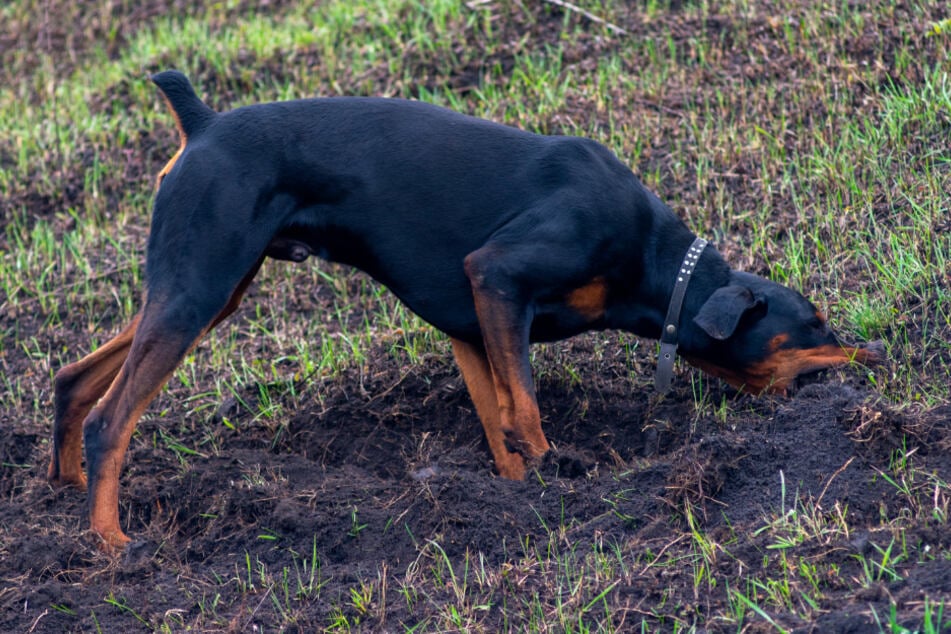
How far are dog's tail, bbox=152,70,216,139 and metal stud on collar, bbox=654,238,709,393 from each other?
235cm

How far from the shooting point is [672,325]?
5312 mm

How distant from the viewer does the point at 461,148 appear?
5.40 m

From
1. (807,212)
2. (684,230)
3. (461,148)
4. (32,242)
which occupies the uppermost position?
(461,148)

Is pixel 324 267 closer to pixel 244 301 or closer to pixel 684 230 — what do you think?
pixel 244 301

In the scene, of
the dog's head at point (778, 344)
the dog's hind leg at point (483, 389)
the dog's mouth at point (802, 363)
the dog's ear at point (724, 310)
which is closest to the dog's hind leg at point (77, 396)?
the dog's hind leg at point (483, 389)

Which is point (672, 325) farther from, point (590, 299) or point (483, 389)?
point (483, 389)

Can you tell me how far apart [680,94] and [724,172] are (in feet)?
3.61

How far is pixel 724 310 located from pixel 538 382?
1.27 meters

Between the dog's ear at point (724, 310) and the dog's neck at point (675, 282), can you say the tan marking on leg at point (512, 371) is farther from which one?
the dog's ear at point (724, 310)

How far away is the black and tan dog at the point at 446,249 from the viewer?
16.6 ft

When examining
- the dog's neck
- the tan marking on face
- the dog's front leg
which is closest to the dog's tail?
the dog's front leg

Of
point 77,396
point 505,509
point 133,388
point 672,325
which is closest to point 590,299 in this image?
point 672,325

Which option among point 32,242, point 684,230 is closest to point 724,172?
point 684,230

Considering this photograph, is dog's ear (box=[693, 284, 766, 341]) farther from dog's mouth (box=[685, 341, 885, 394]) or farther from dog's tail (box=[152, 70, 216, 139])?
dog's tail (box=[152, 70, 216, 139])
